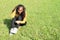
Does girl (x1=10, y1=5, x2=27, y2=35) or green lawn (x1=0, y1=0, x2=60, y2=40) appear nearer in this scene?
girl (x1=10, y1=5, x2=27, y2=35)

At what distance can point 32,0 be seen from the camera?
12.9 meters

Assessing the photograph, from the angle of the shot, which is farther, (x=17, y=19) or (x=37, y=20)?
(x=37, y=20)

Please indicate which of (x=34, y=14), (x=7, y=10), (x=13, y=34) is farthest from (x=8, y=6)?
(x=13, y=34)

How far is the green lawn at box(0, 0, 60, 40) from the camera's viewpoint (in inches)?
332

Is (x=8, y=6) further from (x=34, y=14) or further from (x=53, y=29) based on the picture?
(x=53, y=29)

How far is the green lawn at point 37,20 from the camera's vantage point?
8422mm

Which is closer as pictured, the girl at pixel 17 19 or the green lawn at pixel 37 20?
the girl at pixel 17 19

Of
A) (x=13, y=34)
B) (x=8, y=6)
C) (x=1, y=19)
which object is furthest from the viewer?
(x=8, y=6)

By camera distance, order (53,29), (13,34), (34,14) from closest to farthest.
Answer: (13,34) → (53,29) → (34,14)

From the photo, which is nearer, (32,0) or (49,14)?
(49,14)

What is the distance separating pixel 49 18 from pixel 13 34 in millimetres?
2452

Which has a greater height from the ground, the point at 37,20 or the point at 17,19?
the point at 17,19

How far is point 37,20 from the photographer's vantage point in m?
9.85

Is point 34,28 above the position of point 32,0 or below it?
below
